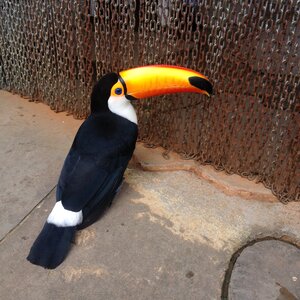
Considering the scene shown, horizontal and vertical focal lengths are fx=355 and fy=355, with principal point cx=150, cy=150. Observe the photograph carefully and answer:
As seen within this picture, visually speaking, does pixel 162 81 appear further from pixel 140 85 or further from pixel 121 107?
pixel 121 107

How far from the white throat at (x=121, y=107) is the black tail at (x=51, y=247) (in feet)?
3.35

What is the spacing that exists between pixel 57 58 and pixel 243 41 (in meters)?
2.12

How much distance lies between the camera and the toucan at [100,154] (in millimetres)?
2468

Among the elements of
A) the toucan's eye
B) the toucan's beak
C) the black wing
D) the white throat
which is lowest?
the black wing

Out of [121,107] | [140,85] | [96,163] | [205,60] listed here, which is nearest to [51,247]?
[96,163]

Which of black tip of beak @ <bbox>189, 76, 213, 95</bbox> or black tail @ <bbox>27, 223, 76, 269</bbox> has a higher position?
black tip of beak @ <bbox>189, 76, 213, 95</bbox>

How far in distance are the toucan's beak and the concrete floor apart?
2.97 feet

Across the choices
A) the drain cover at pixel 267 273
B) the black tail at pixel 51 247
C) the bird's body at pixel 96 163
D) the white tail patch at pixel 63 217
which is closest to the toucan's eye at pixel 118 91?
the bird's body at pixel 96 163

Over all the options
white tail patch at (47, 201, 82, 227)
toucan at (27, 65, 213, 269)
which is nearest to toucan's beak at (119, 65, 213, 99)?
toucan at (27, 65, 213, 269)

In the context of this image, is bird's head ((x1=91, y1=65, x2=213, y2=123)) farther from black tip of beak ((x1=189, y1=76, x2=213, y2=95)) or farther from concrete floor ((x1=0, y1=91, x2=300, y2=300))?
concrete floor ((x1=0, y1=91, x2=300, y2=300))

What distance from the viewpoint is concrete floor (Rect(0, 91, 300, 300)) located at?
92.1 inches

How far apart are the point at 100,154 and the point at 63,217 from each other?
539 millimetres

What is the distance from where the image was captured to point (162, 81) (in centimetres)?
272

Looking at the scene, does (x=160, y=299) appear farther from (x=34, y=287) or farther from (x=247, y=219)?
(x=247, y=219)
